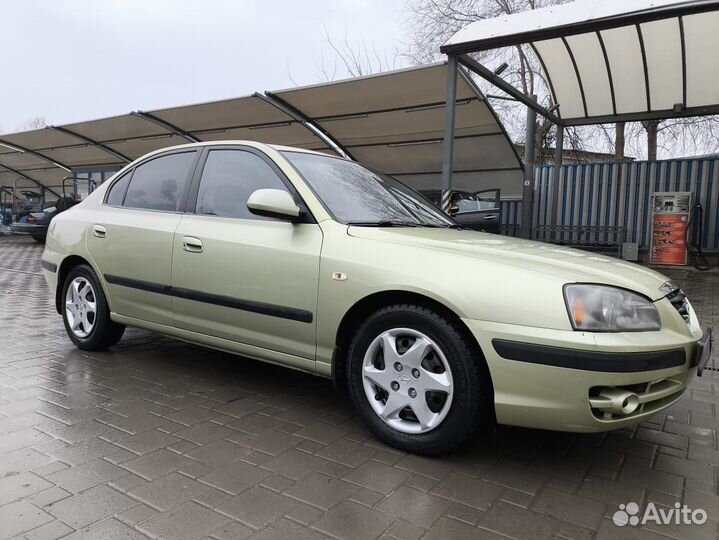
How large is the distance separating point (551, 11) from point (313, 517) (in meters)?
6.26

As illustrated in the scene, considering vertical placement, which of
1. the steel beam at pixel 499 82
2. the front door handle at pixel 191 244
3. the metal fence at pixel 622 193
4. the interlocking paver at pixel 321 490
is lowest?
the interlocking paver at pixel 321 490

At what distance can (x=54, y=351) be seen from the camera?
4359 mm

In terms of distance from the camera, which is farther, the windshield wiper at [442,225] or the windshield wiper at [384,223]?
the windshield wiper at [442,225]

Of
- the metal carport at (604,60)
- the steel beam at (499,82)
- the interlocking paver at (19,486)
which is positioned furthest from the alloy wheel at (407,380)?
the steel beam at (499,82)

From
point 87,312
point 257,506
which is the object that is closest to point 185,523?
point 257,506

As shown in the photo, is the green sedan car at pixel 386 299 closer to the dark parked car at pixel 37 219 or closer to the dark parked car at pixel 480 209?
the dark parked car at pixel 480 209

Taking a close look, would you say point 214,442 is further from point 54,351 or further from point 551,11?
point 551,11

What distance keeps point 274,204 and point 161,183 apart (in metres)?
1.44

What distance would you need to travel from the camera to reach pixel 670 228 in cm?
1095

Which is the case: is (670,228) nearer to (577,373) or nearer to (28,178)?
(577,373)

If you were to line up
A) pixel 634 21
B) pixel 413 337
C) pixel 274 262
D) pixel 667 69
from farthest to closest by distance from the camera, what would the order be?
1. pixel 667 69
2. pixel 634 21
3. pixel 274 262
4. pixel 413 337

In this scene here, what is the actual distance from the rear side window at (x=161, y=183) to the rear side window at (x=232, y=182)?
209mm

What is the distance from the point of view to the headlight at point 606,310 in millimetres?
2244

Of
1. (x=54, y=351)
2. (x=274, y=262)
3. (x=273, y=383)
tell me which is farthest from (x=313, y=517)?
(x=54, y=351)
